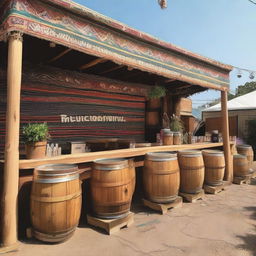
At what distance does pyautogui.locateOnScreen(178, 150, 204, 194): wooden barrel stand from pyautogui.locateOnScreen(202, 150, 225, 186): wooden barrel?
2.25 feet

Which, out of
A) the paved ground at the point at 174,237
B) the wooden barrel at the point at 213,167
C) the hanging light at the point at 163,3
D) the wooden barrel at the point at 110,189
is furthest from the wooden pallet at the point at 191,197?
the hanging light at the point at 163,3

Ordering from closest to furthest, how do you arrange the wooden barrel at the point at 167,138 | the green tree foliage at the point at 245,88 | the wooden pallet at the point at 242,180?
1. the wooden barrel at the point at 167,138
2. the wooden pallet at the point at 242,180
3. the green tree foliage at the point at 245,88

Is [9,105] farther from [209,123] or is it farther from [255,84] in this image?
[255,84]

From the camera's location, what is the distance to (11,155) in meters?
2.35

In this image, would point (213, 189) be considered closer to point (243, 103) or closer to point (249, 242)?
point (249, 242)

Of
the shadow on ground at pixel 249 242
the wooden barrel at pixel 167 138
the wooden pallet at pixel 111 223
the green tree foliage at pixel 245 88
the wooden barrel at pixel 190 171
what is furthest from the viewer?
the green tree foliage at pixel 245 88

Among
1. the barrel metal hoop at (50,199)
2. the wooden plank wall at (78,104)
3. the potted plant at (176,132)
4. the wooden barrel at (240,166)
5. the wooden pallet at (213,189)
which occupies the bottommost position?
the wooden pallet at (213,189)

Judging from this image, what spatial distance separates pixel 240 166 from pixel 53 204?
16.9ft

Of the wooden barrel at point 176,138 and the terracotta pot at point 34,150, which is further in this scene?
the wooden barrel at point 176,138

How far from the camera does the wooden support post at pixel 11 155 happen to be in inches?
91.5

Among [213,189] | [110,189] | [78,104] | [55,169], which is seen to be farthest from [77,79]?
[213,189]

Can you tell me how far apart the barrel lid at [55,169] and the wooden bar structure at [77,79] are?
0.08 meters

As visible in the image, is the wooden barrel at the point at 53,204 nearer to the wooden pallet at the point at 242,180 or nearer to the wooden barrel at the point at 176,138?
the wooden barrel at the point at 176,138

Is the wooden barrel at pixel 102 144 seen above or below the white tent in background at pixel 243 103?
below
